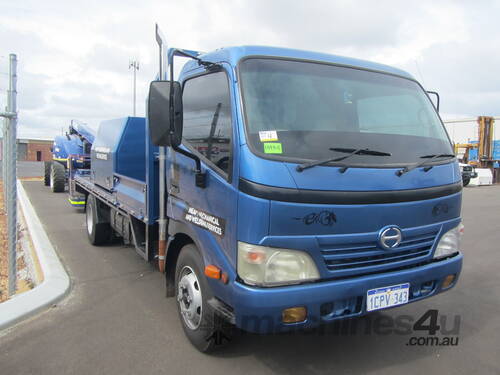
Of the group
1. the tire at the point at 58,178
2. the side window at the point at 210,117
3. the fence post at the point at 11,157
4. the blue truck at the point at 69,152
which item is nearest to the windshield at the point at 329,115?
the side window at the point at 210,117

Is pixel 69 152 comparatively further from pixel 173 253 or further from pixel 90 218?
pixel 173 253

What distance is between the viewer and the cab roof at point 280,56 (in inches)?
113

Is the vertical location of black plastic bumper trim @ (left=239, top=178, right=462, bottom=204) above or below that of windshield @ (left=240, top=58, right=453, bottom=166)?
below

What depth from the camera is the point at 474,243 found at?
23.4ft

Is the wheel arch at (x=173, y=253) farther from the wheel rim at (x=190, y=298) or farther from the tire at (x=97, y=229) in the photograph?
the tire at (x=97, y=229)

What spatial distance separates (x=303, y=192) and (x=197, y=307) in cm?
134

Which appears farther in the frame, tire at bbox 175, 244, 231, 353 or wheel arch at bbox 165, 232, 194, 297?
wheel arch at bbox 165, 232, 194, 297

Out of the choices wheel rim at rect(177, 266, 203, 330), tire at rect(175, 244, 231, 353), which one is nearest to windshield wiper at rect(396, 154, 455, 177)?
tire at rect(175, 244, 231, 353)

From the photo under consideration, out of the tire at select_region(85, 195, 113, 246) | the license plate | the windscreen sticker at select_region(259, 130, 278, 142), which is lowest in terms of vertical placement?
the tire at select_region(85, 195, 113, 246)

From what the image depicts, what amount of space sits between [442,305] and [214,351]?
252 cm

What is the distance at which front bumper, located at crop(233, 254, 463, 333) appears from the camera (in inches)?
94.7

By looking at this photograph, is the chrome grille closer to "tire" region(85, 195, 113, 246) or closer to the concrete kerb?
the concrete kerb

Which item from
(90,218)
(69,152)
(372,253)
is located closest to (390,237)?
(372,253)

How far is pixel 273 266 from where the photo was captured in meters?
2.43
